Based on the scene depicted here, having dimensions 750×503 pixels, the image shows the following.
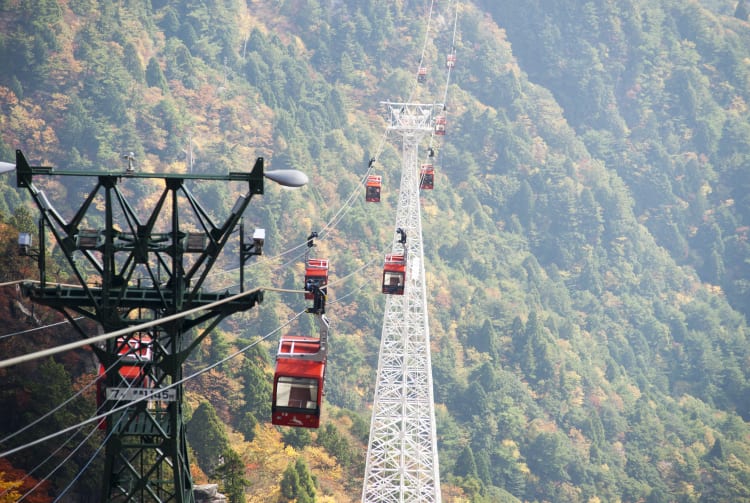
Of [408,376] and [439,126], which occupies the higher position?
[439,126]

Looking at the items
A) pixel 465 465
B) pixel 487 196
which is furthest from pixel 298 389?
pixel 487 196

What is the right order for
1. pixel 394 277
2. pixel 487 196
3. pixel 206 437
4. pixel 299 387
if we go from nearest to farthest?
pixel 299 387 → pixel 394 277 → pixel 206 437 → pixel 487 196

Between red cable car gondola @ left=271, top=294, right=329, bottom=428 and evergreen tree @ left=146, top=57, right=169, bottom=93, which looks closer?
red cable car gondola @ left=271, top=294, right=329, bottom=428

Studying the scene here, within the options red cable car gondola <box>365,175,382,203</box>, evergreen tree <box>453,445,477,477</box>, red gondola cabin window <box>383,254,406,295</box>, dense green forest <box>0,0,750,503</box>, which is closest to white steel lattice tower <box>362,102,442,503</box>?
red gondola cabin window <box>383,254,406,295</box>

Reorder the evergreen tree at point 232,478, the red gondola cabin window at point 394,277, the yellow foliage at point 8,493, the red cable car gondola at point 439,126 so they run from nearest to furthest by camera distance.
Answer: the yellow foliage at point 8,493
the evergreen tree at point 232,478
the red gondola cabin window at point 394,277
the red cable car gondola at point 439,126

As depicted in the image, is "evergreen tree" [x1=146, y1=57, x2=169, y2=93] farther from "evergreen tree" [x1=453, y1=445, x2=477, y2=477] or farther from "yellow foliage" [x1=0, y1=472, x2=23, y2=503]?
"yellow foliage" [x1=0, y1=472, x2=23, y2=503]

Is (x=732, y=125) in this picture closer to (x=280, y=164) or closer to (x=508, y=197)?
Result: (x=508, y=197)

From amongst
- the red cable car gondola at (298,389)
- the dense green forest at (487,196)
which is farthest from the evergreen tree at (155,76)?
the red cable car gondola at (298,389)

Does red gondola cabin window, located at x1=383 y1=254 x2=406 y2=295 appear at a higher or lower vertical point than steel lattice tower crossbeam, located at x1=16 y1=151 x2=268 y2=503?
higher

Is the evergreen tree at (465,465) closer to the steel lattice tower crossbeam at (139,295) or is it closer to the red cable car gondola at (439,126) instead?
the red cable car gondola at (439,126)

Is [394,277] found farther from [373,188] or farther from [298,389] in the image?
[298,389]
